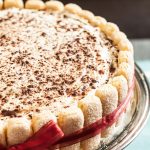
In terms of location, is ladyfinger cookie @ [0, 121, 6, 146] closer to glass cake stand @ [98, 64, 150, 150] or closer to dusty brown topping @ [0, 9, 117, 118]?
dusty brown topping @ [0, 9, 117, 118]

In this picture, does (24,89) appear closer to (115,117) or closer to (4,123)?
(4,123)

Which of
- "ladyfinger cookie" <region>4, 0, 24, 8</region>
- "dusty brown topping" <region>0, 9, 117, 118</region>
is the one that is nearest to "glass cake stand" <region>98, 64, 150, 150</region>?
"dusty brown topping" <region>0, 9, 117, 118</region>

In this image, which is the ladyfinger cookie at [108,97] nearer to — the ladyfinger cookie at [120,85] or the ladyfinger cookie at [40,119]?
the ladyfinger cookie at [120,85]

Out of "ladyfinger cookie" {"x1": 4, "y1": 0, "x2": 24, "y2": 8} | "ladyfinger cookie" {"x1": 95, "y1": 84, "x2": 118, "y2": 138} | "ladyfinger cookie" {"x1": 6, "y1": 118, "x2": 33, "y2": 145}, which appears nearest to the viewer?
"ladyfinger cookie" {"x1": 6, "y1": 118, "x2": 33, "y2": 145}

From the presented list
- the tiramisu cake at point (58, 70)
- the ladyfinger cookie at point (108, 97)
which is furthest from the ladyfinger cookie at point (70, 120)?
the ladyfinger cookie at point (108, 97)

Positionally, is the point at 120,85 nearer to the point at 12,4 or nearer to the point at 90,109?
the point at 90,109

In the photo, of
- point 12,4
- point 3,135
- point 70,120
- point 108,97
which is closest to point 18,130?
point 3,135
